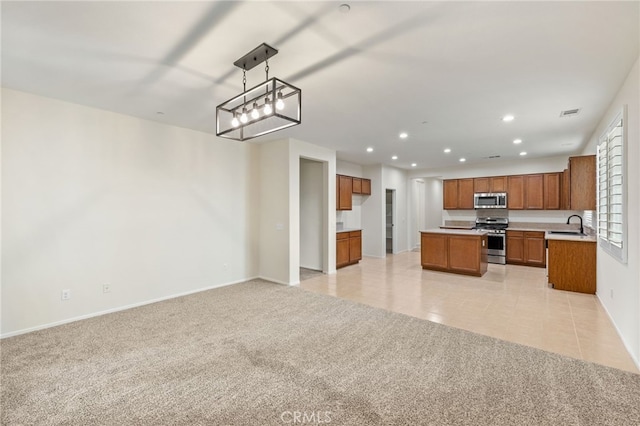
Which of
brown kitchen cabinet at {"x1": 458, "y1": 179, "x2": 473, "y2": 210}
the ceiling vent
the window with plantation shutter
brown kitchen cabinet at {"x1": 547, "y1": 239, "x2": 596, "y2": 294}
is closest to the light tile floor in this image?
brown kitchen cabinet at {"x1": 547, "y1": 239, "x2": 596, "y2": 294}

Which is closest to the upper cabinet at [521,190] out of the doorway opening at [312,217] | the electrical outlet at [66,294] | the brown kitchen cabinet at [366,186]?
the brown kitchen cabinet at [366,186]

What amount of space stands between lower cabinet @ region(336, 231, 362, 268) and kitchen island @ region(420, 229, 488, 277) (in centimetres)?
160

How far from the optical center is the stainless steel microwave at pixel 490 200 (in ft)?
25.0

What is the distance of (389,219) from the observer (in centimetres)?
920

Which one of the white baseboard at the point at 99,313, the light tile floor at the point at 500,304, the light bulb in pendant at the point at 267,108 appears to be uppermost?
the light bulb in pendant at the point at 267,108

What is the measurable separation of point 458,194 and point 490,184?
84cm

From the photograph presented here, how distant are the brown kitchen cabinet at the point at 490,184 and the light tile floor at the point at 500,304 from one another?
2.18 meters

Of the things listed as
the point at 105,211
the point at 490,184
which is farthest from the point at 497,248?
the point at 105,211

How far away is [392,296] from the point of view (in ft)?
15.4

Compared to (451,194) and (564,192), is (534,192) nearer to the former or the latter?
(564,192)

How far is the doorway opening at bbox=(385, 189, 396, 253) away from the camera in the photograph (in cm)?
906

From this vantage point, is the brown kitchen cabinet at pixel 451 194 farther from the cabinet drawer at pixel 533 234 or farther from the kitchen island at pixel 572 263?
the kitchen island at pixel 572 263

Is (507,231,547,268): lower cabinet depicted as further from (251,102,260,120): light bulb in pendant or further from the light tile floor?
(251,102,260,120): light bulb in pendant

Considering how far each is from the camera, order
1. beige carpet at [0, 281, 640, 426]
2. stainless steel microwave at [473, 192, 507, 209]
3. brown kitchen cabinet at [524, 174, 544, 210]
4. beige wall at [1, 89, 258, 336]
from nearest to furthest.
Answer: beige carpet at [0, 281, 640, 426]
beige wall at [1, 89, 258, 336]
brown kitchen cabinet at [524, 174, 544, 210]
stainless steel microwave at [473, 192, 507, 209]
